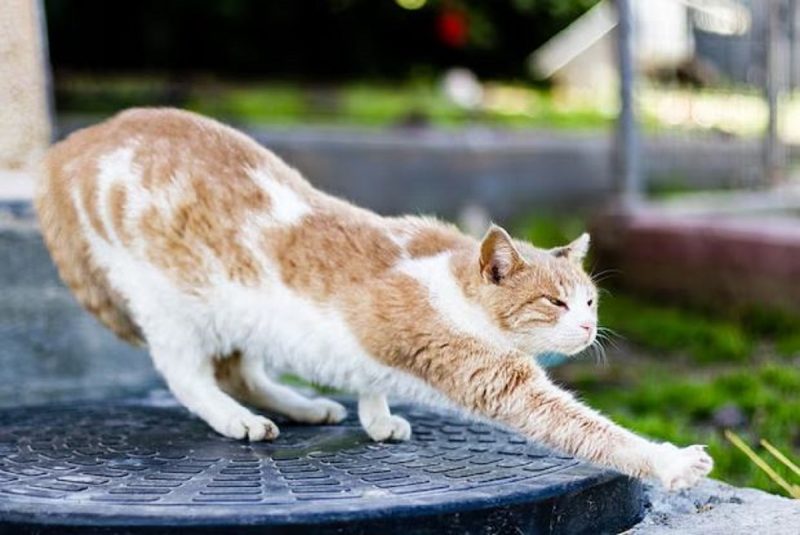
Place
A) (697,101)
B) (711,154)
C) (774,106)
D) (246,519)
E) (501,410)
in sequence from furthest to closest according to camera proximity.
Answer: (711,154)
(697,101)
(774,106)
(501,410)
(246,519)

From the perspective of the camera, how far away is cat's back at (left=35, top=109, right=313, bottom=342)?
2578 mm

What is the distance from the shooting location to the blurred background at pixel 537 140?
3736 mm

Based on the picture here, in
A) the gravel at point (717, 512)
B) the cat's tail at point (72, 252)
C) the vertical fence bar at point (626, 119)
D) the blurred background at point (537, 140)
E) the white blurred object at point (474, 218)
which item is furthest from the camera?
the white blurred object at point (474, 218)

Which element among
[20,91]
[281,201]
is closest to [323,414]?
[281,201]

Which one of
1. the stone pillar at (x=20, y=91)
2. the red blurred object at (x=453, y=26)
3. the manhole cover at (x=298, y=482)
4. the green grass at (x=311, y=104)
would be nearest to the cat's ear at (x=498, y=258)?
the manhole cover at (x=298, y=482)

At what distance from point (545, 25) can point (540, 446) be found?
32.2 ft

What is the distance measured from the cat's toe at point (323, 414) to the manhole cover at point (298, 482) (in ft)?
0.10

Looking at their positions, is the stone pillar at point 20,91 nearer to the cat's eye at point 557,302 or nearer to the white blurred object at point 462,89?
the cat's eye at point 557,302

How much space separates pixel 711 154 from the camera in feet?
26.0

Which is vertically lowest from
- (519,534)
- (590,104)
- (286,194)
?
(519,534)

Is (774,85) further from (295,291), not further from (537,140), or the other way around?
(295,291)

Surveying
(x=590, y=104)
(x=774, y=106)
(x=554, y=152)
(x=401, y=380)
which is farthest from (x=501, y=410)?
(x=590, y=104)

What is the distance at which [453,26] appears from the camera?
33.1 feet

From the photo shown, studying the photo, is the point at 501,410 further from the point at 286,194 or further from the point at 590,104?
the point at 590,104
